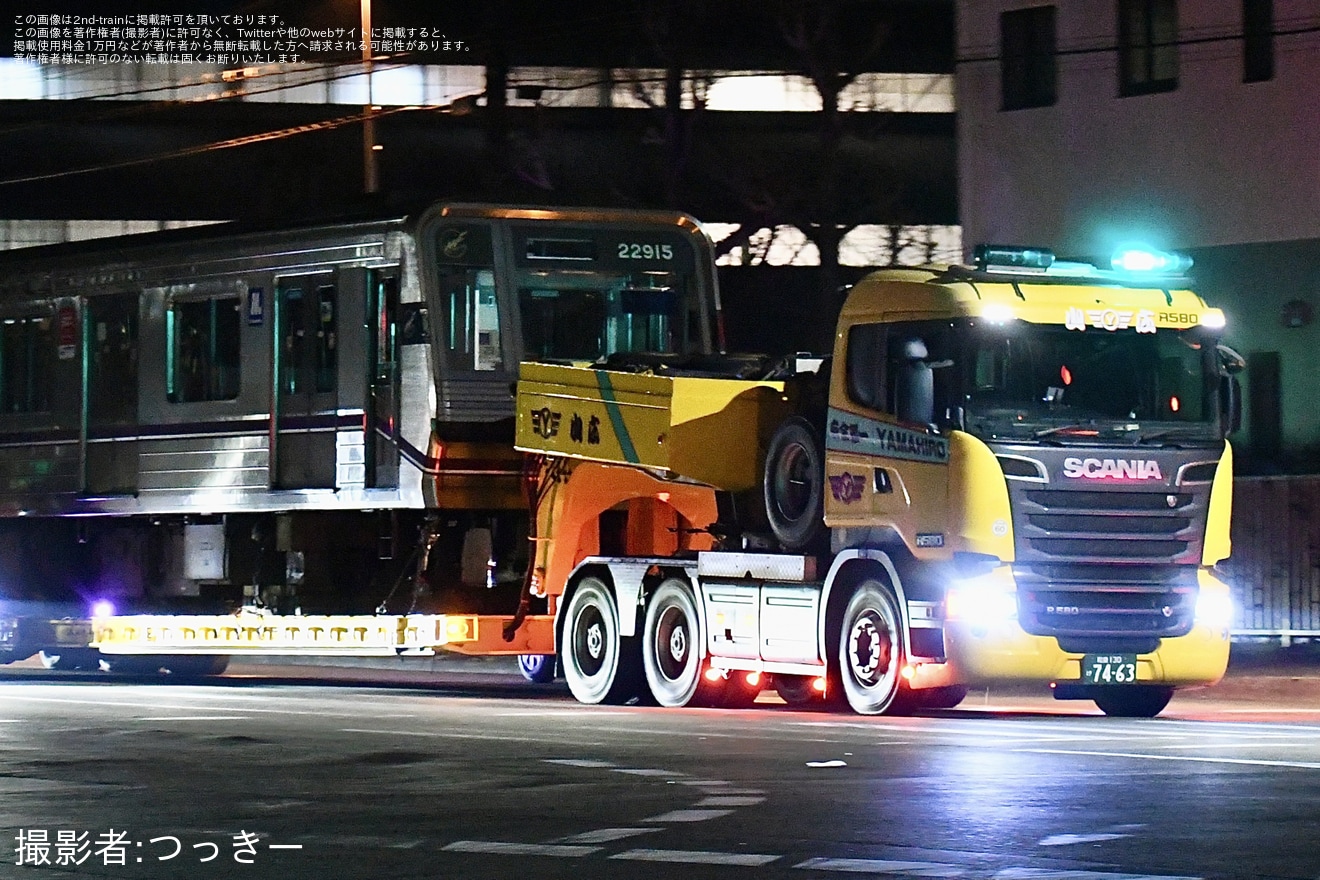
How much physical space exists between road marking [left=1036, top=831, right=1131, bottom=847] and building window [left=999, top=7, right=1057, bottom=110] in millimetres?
24332

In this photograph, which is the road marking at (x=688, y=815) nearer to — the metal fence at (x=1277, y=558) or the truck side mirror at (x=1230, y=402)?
the truck side mirror at (x=1230, y=402)

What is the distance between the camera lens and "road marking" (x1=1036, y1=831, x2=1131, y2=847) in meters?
10.7

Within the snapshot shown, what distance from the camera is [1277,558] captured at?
91.2 feet

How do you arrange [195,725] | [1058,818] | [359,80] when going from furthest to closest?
[359,80], [195,725], [1058,818]

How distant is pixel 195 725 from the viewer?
17.9 metres

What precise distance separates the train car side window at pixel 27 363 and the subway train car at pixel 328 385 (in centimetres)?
9

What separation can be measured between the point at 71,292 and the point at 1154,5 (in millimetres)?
14091

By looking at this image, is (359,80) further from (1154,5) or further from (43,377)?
(43,377)

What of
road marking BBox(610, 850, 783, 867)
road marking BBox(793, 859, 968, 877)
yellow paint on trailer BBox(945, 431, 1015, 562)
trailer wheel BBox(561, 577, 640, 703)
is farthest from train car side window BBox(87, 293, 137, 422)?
road marking BBox(793, 859, 968, 877)

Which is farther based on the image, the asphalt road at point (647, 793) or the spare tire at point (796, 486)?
the spare tire at point (796, 486)

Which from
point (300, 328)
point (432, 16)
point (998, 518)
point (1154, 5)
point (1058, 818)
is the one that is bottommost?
point (1058, 818)

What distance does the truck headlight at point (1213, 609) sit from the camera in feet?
62.1

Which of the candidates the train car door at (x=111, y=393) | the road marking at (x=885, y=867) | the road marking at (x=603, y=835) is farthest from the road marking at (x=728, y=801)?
the train car door at (x=111, y=393)

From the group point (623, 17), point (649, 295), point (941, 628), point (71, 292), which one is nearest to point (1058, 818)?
point (941, 628)
